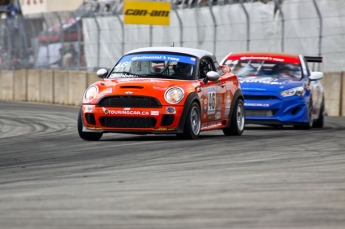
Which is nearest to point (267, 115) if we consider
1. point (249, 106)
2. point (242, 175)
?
point (249, 106)

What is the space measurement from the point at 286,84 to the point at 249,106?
28.9 inches

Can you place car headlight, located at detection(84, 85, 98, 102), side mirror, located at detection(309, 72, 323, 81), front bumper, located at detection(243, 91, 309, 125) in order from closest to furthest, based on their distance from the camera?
car headlight, located at detection(84, 85, 98, 102) → front bumper, located at detection(243, 91, 309, 125) → side mirror, located at detection(309, 72, 323, 81)

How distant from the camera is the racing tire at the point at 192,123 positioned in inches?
489

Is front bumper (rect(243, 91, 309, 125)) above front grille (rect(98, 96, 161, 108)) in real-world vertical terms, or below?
below

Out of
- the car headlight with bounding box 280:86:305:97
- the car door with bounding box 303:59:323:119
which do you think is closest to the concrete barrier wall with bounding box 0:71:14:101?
the car door with bounding box 303:59:323:119

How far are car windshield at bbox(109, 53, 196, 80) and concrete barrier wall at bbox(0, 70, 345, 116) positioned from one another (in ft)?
31.0

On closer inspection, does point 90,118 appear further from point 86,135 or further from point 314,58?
point 314,58

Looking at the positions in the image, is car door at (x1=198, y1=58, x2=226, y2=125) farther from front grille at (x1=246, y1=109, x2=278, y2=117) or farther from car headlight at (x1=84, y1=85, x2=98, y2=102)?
front grille at (x1=246, y1=109, x2=278, y2=117)

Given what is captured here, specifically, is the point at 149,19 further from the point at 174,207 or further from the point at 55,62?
the point at 174,207

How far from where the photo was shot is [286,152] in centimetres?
1078

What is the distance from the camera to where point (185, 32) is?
25734mm

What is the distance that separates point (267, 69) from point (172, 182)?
9227mm

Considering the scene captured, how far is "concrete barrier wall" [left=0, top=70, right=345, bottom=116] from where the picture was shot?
2658cm

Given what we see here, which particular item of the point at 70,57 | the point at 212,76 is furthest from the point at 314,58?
the point at 70,57
